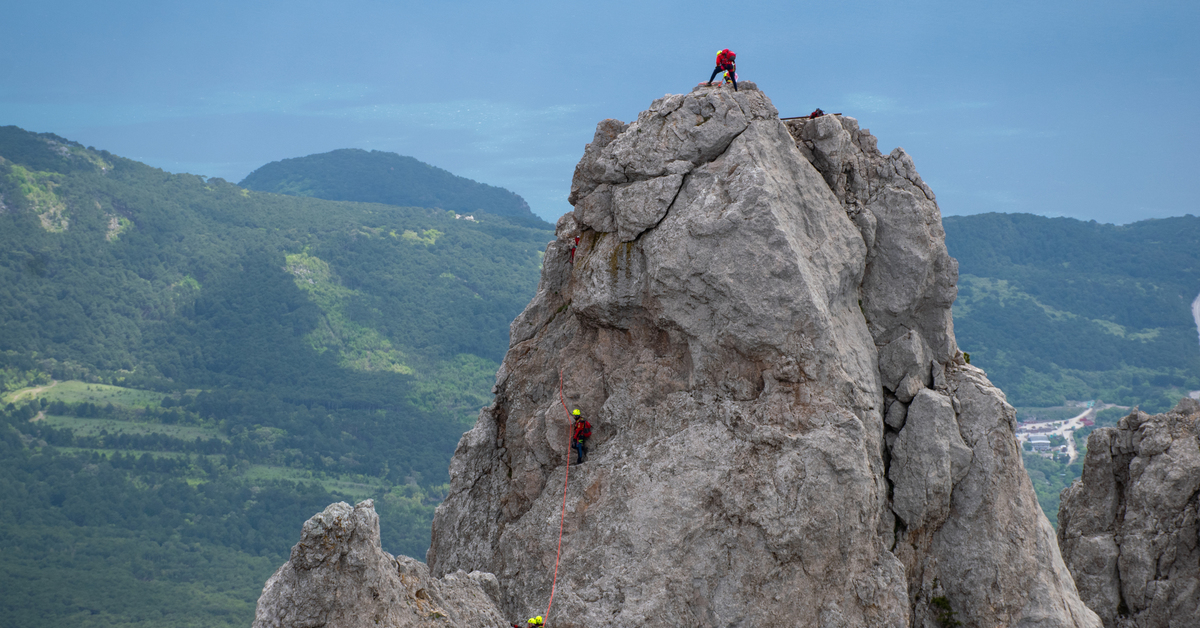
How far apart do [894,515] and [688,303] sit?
26.1 feet

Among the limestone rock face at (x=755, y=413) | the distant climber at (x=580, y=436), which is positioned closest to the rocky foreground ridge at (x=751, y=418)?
the limestone rock face at (x=755, y=413)

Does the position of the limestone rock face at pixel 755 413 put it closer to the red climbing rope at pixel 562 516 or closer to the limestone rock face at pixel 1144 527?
the red climbing rope at pixel 562 516

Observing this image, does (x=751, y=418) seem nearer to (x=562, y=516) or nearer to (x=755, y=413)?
(x=755, y=413)

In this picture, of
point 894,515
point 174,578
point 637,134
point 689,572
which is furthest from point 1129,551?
point 174,578

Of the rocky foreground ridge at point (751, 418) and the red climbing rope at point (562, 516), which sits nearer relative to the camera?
the rocky foreground ridge at point (751, 418)

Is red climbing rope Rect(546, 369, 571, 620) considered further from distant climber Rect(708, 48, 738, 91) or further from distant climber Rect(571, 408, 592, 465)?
distant climber Rect(708, 48, 738, 91)

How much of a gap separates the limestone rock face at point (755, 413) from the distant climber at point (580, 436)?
320mm

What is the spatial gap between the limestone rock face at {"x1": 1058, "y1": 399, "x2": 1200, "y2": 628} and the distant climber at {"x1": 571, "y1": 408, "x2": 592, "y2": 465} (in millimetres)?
22985

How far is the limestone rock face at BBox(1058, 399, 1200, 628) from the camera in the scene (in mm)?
35594

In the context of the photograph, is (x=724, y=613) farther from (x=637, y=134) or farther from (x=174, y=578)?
(x=174, y=578)

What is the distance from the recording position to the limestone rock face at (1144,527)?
35594 millimetres

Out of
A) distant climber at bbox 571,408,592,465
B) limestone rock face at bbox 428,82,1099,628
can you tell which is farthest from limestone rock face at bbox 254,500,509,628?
distant climber at bbox 571,408,592,465

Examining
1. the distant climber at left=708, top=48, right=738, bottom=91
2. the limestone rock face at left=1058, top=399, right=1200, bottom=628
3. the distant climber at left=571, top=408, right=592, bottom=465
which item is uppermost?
the distant climber at left=708, top=48, right=738, bottom=91

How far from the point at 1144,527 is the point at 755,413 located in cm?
2224
